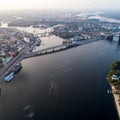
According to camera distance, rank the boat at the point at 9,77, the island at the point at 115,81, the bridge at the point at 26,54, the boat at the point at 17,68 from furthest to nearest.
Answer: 1. the boat at the point at 17,68
2. the bridge at the point at 26,54
3. the boat at the point at 9,77
4. the island at the point at 115,81

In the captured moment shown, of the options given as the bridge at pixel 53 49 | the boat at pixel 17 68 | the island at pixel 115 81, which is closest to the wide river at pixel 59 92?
the island at pixel 115 81

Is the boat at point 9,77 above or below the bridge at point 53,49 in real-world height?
above

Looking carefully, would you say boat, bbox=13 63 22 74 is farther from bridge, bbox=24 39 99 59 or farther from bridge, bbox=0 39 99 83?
bridge, bbox=24 39 99 59

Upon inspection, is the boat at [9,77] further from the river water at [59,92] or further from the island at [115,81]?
the island at [115,81]

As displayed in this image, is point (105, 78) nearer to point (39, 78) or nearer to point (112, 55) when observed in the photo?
point (39, 78)

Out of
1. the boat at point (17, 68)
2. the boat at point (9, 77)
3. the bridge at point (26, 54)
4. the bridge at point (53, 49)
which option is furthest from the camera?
the bridge at point (53, 49)

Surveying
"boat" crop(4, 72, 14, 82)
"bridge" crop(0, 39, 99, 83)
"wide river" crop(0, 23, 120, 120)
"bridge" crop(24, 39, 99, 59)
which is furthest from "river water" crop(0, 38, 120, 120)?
"bridge" crop(24, 39, 99, 59)

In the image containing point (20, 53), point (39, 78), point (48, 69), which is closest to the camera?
point (39, 78)

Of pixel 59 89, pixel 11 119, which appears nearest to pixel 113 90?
pixel 59 89

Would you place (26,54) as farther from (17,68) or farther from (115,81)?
(115,81)
